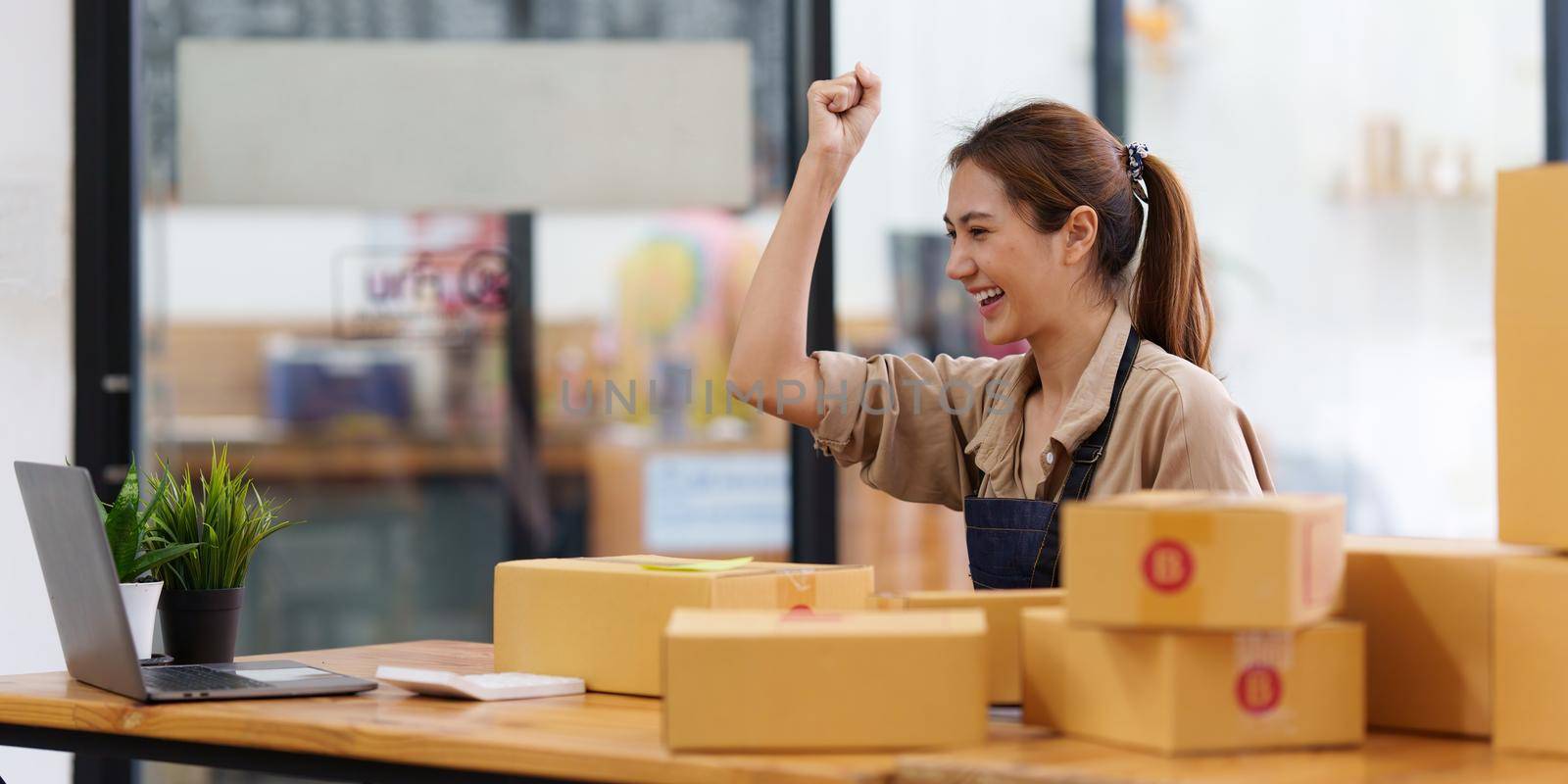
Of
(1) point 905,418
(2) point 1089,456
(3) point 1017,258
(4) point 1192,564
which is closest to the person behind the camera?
(4) point 1192,564

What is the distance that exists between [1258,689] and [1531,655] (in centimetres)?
25

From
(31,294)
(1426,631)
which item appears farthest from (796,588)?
(31,294)

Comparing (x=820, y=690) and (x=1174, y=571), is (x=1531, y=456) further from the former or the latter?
(x=820, y=690)

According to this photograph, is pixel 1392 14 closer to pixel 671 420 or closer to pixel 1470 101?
pixel 1470 101

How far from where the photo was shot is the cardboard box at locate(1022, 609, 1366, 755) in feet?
4.29

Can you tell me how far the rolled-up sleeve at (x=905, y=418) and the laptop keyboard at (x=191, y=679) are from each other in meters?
0.85

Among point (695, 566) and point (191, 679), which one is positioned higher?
point (695, 566)

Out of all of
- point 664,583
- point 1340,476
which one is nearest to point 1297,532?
point 664,583

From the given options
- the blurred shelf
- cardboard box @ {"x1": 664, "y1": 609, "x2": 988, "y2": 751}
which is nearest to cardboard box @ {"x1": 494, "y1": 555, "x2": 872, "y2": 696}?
cardboard box @ {"x1": 664, "y1": 609, "x2": 988, "y2": 751}

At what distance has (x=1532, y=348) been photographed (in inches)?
56.3

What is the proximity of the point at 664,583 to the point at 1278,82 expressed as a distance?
2.56 metres

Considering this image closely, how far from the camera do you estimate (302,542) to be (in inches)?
141

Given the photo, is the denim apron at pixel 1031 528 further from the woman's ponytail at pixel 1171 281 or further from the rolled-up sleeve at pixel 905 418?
the rolled-up sleeve at pixel 905 418

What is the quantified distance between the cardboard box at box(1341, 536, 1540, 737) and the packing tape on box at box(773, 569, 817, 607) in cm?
52
